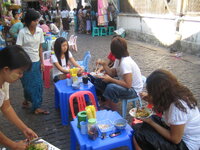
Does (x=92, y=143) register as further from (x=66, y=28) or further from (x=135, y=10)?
(x=66, y=28)

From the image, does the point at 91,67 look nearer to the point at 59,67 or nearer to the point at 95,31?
the point at 59,67

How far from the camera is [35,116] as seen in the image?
148 inches

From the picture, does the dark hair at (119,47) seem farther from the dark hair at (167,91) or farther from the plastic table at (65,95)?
the dark hair at (167,91)

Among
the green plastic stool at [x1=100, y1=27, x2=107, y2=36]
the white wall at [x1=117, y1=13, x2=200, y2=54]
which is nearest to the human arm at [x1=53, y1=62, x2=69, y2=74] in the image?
the white wall at [x1=117, y1=13, x2=200, y2=54]

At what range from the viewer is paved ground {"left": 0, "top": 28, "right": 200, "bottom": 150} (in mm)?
3248

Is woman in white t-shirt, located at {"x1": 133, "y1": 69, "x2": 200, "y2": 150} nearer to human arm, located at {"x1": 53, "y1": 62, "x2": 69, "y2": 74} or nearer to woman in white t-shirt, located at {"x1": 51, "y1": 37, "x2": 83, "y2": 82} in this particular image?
woman in white t-shirt, located at {"x1": 51, "y1": 37, "x2": 83, "y2": 82}

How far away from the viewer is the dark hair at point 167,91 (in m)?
1.92

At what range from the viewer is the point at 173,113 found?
74.4 inches

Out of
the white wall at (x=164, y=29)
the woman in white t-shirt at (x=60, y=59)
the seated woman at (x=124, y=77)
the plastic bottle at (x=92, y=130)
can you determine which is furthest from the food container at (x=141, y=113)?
the white wall at (x=164, y=29)

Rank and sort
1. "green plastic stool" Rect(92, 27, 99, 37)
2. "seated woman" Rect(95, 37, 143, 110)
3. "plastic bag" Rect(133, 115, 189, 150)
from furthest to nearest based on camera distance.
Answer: "green plastic stool" Rect(92, 27, 99, 37) → "seated woman" Rect(95, 37, 143, 110) → "plastic bag" Rect(133, 115, 189, 150)

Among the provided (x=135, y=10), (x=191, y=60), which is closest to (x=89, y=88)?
(x=191, y=60)

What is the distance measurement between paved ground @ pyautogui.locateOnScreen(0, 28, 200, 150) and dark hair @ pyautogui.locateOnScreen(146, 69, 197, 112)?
166cm

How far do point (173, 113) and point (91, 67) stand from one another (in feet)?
16.3

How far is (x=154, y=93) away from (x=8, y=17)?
988 cm
